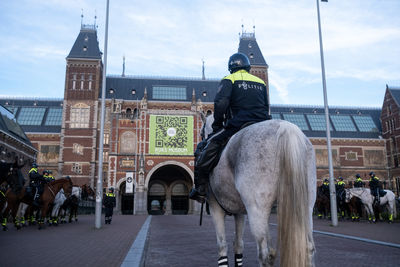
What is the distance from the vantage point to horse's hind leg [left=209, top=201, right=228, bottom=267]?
12.4ft

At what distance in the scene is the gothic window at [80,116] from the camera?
142 ft

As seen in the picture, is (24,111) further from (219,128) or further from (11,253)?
(219,128)

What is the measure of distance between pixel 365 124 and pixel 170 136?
32901 millimetres

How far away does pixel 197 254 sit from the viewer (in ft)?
22.6

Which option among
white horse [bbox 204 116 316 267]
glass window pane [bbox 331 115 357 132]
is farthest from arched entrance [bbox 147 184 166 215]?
white horse [bbox 204 116 316 267]

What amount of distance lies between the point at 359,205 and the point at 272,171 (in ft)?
59.1

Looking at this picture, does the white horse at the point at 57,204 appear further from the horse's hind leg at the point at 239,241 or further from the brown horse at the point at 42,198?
the horse's hind leg at the point at 239,241

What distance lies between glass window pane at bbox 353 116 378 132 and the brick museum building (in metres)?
0.15

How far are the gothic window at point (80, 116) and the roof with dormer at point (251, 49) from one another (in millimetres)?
24318

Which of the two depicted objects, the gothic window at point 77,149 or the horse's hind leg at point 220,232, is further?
the gothic window at point 77,149

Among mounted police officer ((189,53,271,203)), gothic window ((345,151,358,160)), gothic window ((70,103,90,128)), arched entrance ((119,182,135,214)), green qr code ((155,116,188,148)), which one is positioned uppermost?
gothic window ((70,103,90,128))

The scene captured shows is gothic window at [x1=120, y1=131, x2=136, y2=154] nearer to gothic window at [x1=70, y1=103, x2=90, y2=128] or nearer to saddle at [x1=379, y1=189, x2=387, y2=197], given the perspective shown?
gothic window at [x1=70, y1=103, x2=90, y2=128]

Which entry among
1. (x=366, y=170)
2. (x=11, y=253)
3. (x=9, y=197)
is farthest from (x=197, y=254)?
(x=366, y=170)

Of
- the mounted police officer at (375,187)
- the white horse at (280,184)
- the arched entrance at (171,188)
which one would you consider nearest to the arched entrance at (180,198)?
the arched entrance at (171,188)
